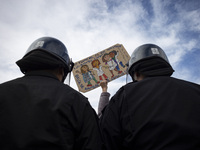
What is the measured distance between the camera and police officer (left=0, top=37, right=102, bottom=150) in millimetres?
1521

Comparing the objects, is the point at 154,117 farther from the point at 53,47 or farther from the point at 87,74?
the point at 87,74

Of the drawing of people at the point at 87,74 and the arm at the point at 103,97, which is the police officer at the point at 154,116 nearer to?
the arm at the point at 103,97

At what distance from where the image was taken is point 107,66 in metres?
4.39

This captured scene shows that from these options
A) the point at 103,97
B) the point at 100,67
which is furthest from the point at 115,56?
the point at 103,97

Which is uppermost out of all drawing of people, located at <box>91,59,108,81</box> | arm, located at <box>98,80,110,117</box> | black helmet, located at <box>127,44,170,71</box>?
drawing of people, located at <box>91,59,108,81</box>

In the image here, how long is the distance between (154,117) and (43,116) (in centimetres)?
119

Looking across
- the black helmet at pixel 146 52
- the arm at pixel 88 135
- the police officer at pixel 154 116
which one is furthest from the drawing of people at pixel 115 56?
the arm at pixel 88 135

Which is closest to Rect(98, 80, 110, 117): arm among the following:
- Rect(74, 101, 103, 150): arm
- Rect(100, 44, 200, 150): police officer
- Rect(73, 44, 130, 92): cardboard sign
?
Rect(73, 44, 130, 92): cardboard sign

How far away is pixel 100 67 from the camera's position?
4.38m

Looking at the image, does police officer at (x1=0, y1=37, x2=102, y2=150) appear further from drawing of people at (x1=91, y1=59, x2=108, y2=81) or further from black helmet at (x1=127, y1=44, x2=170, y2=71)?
drawing of people at (x1=91, y1=59, x2=108, y2=81)

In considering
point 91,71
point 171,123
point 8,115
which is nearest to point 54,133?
point 8,115

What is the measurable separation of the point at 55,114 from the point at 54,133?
0.19m

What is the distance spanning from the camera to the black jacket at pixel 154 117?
1.67 meters

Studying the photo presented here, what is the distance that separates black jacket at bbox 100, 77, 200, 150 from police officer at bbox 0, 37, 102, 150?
0.94 ft
